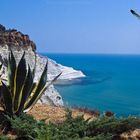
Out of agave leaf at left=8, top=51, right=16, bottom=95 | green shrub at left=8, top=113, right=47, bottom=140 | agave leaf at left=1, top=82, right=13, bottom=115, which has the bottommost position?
green shrub at left=8, top=113, right=47, bottom=140

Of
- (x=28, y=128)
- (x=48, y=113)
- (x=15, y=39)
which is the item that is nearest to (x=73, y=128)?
(x=28, y=128)

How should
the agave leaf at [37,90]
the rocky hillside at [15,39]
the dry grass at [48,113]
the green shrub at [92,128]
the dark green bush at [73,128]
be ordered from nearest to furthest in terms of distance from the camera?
1. the dark green bush at [73,128]
2. the green shrub at [92,128]
3. the agave leaf at [37,90]
4. the dry grass at [48,113]
5. the rocky hillside at [15,39]

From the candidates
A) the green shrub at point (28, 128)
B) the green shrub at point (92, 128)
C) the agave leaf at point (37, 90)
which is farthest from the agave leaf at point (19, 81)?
the green shrub at point (92, 128)

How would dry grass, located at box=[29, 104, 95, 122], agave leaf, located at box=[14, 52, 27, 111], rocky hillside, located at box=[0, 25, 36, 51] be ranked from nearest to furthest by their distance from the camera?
agave leaf, located at box=[14, 52, 27, 111] → dry grass, located at box=[29, 104, 95, 122] → rocky hillside, located at box=[0, 25, 36, 51]

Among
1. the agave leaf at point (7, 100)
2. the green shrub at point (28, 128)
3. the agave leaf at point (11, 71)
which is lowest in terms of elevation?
the green shrub at point (28, 128)

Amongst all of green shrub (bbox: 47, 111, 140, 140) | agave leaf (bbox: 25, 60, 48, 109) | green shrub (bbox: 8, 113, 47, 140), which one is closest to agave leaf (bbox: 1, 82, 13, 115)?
agave leaf (bbox: 25, 60, 48, 109)

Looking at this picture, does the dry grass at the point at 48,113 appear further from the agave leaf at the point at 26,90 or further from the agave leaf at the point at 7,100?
the agave leaf at the point at 7,100

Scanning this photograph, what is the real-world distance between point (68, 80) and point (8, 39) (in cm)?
5813

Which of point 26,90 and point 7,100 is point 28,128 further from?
point 26,90

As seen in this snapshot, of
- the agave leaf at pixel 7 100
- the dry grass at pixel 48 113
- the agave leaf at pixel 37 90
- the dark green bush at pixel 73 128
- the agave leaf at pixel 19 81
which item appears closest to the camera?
the dark green bush at pixel 73 128

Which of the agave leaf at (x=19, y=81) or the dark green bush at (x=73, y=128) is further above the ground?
the agave leaf at (x=19, y=81)

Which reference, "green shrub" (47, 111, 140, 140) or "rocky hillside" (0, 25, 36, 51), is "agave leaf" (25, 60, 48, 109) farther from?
"rocky hillside" (0, 25, 36, 51)

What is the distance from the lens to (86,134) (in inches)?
239

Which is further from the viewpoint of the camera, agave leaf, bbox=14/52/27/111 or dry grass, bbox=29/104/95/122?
dry grass, bbox=29/104/95/122
